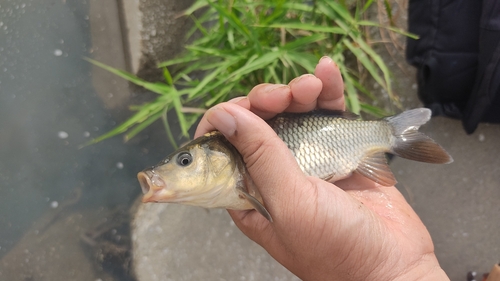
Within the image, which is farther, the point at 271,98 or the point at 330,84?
the point at 330,84

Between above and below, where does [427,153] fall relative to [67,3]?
below

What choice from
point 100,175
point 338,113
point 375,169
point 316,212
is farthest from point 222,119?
point 100,175

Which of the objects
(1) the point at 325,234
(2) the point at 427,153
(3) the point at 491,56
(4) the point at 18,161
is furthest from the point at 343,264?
(4) the point at 18,161

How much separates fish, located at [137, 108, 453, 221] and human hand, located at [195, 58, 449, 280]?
0.30 feet

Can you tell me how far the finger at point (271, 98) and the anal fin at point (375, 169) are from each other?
44cm

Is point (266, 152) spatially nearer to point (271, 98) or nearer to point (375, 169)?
point (271, 98)

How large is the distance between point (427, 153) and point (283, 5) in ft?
3.56

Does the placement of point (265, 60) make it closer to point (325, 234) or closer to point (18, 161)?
point (325, 234)

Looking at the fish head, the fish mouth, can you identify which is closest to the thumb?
the fish head

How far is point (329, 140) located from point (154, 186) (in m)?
0.76

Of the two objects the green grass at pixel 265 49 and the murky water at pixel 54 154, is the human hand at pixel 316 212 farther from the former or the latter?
the murky water at pixel 54 154

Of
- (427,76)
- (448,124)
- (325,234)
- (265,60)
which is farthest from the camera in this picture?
(448,124)

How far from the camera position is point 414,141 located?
5.44ft

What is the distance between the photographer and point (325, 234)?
51.0 inches
